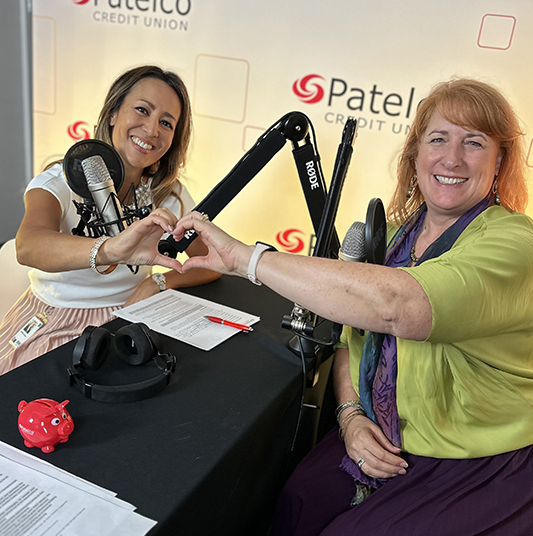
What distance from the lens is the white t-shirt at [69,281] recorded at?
1653mm

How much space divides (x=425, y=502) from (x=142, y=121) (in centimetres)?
146

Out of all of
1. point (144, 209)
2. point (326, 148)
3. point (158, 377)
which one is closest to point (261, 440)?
point (158, 377)

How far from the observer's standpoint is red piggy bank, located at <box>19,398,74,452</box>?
87 cm

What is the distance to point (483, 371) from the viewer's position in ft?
3.93

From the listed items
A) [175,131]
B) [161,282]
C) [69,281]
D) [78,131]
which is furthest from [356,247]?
[78,131]

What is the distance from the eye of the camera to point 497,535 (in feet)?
3.57

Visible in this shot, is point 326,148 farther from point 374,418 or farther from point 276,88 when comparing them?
point 374,418

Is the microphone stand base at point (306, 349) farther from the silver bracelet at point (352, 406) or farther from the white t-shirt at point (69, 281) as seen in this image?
the white t-shirt at point (69, 281)

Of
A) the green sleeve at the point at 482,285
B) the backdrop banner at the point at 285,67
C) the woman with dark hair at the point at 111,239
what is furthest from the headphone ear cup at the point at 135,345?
the backdrop banner at the point at 285,67

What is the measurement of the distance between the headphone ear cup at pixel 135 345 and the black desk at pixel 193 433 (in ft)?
0.11

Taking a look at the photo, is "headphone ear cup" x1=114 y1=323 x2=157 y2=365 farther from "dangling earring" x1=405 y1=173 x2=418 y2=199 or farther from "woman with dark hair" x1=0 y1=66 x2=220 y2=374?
"dangling earring" x1=405 y1=173 x2=418 y2=199

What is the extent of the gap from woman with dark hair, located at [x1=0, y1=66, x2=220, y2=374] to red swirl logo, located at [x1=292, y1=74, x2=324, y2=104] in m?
0.74

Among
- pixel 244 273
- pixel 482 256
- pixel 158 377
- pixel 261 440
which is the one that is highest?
pixel 482 256

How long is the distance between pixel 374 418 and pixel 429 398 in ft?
0.69
